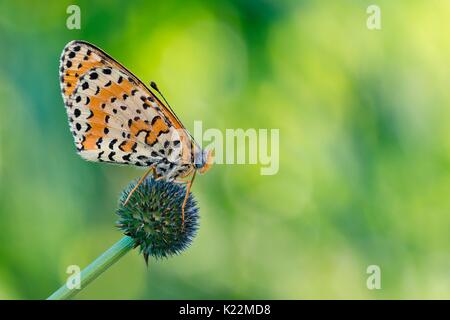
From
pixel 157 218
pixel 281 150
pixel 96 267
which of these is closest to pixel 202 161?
pixel 157 218

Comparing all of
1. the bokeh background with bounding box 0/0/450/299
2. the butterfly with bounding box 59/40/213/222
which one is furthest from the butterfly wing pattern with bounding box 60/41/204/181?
the bokeh background with bounding box 0/0/450/299

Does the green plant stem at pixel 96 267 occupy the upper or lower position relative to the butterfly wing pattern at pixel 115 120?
lower

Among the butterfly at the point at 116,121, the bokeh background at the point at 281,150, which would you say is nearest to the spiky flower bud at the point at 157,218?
the butterfly at the point at 116,121

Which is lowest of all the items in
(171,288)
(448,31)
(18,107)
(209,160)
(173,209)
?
(171,288)

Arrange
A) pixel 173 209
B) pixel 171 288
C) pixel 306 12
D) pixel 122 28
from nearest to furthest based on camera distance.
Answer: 1. pixel 173 209
2. pixel 171 288
3. pixel 122 28
4. pixel 306 12

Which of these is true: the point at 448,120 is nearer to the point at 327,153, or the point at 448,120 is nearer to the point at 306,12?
the point at 327,153

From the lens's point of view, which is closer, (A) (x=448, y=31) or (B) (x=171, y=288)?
(B) (x=171, y=288)

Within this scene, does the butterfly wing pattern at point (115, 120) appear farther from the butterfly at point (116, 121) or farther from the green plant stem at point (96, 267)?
the green plant stem at point (96, 267)

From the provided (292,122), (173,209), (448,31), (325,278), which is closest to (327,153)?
(292,122)
